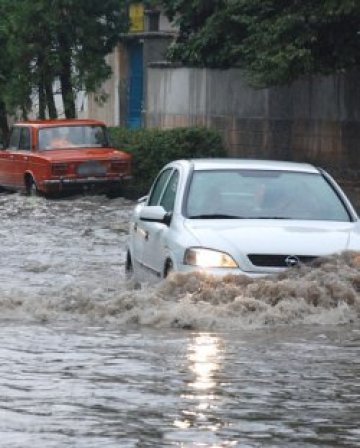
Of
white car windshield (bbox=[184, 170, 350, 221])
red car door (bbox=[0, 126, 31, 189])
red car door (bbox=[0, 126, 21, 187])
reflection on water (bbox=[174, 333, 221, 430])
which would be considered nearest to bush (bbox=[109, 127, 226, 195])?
red car door (bbox=[0, 126, 31, 189])

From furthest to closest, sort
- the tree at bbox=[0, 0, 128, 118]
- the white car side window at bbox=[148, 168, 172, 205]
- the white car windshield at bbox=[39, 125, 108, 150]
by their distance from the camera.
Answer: the tree at bbox=[0, 0, 128, 118], the white car windshield at bbox=[39, 125, 108, 150], the white car side window at bbox=[148, 168, 172, 205]

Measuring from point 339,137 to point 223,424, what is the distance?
62.3 feet

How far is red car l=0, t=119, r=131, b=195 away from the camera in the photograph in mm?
28719

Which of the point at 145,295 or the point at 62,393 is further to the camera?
the point at 145,295

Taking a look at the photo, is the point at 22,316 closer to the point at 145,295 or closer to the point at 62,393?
the point at 145,295

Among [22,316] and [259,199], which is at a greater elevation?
[259,199]

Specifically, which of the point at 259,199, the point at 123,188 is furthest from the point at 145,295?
the point at 123,188

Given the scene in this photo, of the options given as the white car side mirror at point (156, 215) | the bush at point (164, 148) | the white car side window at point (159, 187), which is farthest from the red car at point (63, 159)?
the white car side mirror at point (156, 215)

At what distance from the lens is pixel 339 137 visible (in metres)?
26.7

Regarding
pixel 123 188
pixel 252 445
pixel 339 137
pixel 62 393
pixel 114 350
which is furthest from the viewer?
pixel 123 188

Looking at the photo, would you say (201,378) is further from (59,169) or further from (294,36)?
(59,169)

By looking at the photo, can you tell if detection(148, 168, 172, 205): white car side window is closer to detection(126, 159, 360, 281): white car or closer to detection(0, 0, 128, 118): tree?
detection(126, 159, 360, 281): white car

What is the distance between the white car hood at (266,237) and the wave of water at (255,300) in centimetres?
14

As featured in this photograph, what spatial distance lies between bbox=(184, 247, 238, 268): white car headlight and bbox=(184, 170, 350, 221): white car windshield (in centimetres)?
79
